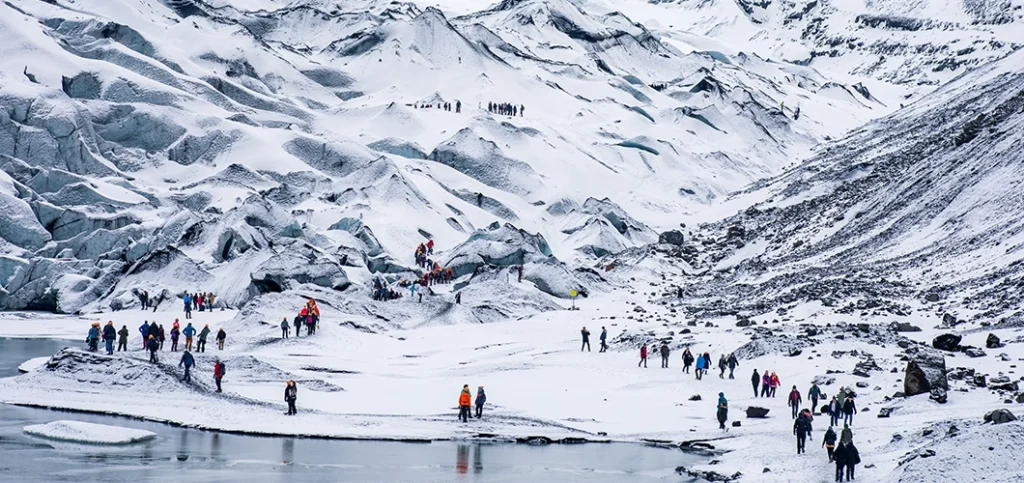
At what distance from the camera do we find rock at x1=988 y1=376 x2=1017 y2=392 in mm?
38428

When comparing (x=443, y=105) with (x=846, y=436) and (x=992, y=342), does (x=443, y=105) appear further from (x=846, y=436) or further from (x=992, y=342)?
(x=846, y=436)

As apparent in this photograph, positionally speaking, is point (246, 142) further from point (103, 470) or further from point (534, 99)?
point (103, 470)

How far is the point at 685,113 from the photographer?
159 meters

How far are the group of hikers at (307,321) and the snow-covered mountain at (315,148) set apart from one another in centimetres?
841

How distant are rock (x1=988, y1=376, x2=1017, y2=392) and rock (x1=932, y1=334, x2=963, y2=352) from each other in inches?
239

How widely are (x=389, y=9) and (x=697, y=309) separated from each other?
132 metres

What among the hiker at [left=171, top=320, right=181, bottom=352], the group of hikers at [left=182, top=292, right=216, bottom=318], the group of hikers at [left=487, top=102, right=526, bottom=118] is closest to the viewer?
the hiker at [left=171, top=320, right=181, bottom=352]

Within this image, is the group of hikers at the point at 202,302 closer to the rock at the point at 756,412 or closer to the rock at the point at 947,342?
the rock at the point at 756,412

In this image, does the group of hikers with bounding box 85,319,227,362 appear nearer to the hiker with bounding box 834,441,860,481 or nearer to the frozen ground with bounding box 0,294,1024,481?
the frozen ground with bounding box 0,294,1024,481

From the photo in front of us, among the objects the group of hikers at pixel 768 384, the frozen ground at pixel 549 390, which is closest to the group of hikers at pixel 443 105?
the frozen ground at pixel 549 390

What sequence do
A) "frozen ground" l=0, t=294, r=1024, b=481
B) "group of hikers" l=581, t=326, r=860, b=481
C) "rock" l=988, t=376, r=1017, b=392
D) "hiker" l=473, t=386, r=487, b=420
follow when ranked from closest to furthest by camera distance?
"group of hikers" l=581, t=326, r=860, b=481
"frozen ground" l=0, t=294, r=1024, b=481
"rock" l=988, t=376, r=1017, b=392
"hiker" l=473, t=386, r=487, b=420

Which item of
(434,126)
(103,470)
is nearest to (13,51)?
(434,126)

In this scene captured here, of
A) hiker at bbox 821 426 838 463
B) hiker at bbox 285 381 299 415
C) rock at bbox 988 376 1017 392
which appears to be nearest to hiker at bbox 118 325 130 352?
hiker at bbox 285 381 299 415

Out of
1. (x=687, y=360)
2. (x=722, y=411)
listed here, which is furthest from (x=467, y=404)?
(x=687, y=360)
